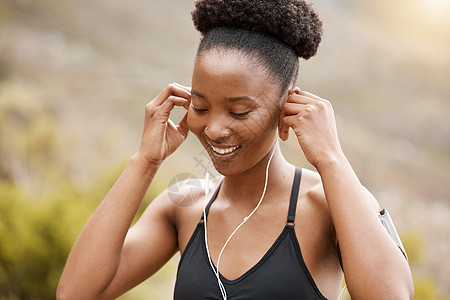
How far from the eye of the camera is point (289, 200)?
1.56 metres

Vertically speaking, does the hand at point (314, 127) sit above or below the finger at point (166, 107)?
above

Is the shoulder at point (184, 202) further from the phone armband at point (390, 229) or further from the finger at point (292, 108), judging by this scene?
the phone armband at point (390, 229)

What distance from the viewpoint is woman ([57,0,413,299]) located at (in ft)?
4.42

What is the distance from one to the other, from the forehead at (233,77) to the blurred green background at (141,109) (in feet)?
1.92

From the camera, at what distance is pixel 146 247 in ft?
5.70

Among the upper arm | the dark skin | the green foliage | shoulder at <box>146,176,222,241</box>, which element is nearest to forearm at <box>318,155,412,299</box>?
the dark skin

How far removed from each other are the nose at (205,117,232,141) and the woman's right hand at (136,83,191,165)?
1.04 ft

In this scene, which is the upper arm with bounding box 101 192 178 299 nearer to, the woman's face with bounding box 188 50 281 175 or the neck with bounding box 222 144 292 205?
the neck with bounding box 222 144 292 205

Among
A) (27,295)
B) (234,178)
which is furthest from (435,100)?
(27,295)

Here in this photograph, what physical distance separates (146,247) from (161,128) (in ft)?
1.45

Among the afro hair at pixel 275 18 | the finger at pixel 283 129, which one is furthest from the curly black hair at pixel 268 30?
the finger at pixel 283 129

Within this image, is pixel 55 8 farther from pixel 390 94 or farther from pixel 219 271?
pixel 219 271

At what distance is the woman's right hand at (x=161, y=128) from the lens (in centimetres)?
169

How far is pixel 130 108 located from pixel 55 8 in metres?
2.18
